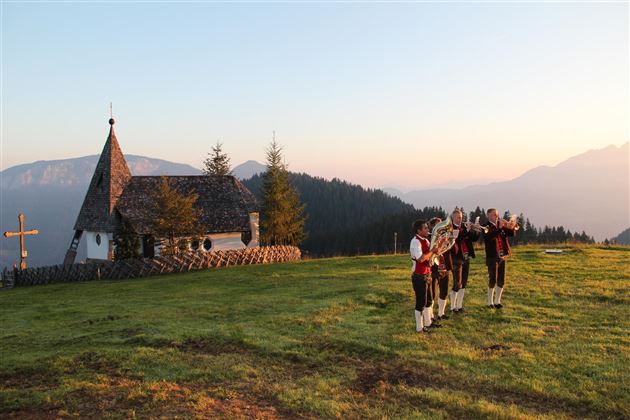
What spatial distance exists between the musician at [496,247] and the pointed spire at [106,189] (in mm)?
31369

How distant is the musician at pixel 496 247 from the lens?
1373 cm

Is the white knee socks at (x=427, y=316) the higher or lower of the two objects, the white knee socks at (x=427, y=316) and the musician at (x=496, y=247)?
the lower

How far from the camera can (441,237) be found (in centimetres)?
1186

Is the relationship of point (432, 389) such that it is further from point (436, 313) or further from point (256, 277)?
point (256, 277)

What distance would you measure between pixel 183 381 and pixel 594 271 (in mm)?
17528

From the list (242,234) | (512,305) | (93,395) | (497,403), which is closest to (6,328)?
(93,395)

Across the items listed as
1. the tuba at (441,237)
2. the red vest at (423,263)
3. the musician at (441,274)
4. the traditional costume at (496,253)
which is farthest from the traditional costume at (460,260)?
the red vest at (423,263)

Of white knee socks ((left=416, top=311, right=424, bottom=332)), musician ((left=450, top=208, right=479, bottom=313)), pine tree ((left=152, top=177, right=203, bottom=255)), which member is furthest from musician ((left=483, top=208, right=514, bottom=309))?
pine tree ((left=152, top=177, right=203, bottom=255))

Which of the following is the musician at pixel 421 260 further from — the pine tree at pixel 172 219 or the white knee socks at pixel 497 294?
the pine tree at pixel 172 219

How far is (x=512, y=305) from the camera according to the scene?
14.3 meters

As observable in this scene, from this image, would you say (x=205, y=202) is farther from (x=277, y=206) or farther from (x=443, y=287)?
(x=443, y=287)

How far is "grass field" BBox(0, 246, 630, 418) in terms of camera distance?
7.88 m

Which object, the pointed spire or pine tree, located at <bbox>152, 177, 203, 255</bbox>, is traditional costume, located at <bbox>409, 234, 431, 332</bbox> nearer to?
pine tree, located at <bbox>152, 177, 203, 255</bbox>

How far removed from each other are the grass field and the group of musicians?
51 centimetres
